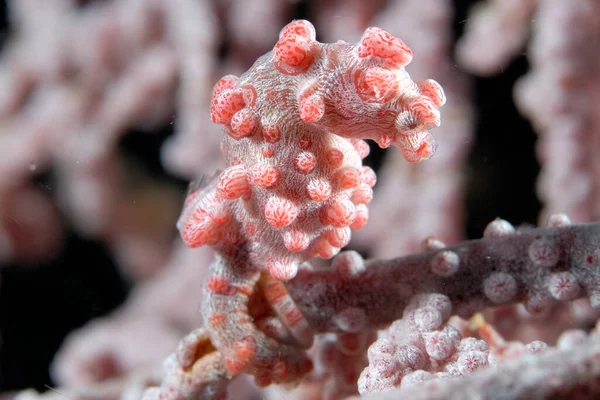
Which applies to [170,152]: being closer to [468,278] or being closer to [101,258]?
[101,258]

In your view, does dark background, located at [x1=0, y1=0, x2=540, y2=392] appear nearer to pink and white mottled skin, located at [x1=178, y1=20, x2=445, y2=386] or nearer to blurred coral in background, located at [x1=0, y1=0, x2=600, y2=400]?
blurred coral in background, located at [x1=0, y1=0, x2=600, y2=400]

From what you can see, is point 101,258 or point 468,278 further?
point 101,258

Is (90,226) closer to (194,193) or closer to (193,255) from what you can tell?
(193,255)

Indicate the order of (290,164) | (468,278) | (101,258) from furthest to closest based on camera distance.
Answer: (101,258) → (468,278) → (290,164)

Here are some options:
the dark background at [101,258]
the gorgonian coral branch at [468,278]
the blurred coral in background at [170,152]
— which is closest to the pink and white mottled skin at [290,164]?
the gorgonian coral branch at [468,278]

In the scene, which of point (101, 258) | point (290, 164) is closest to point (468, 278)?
point (290, 164)

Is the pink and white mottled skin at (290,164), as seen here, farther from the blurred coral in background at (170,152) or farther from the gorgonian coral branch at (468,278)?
the blurred coral in background at (170,152)

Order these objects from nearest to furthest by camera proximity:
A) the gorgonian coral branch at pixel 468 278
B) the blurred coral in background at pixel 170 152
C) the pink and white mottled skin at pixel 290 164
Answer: the pink and white mottled skin at pixel 290 164 < the gorgonian coral branch at pixel 468 278 < the blurred coral in background at pixel 170 152

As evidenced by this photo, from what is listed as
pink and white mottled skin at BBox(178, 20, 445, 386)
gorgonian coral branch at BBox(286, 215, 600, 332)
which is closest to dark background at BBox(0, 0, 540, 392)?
gorgonian coral branch at BBox(286, 215, 600, 332)
